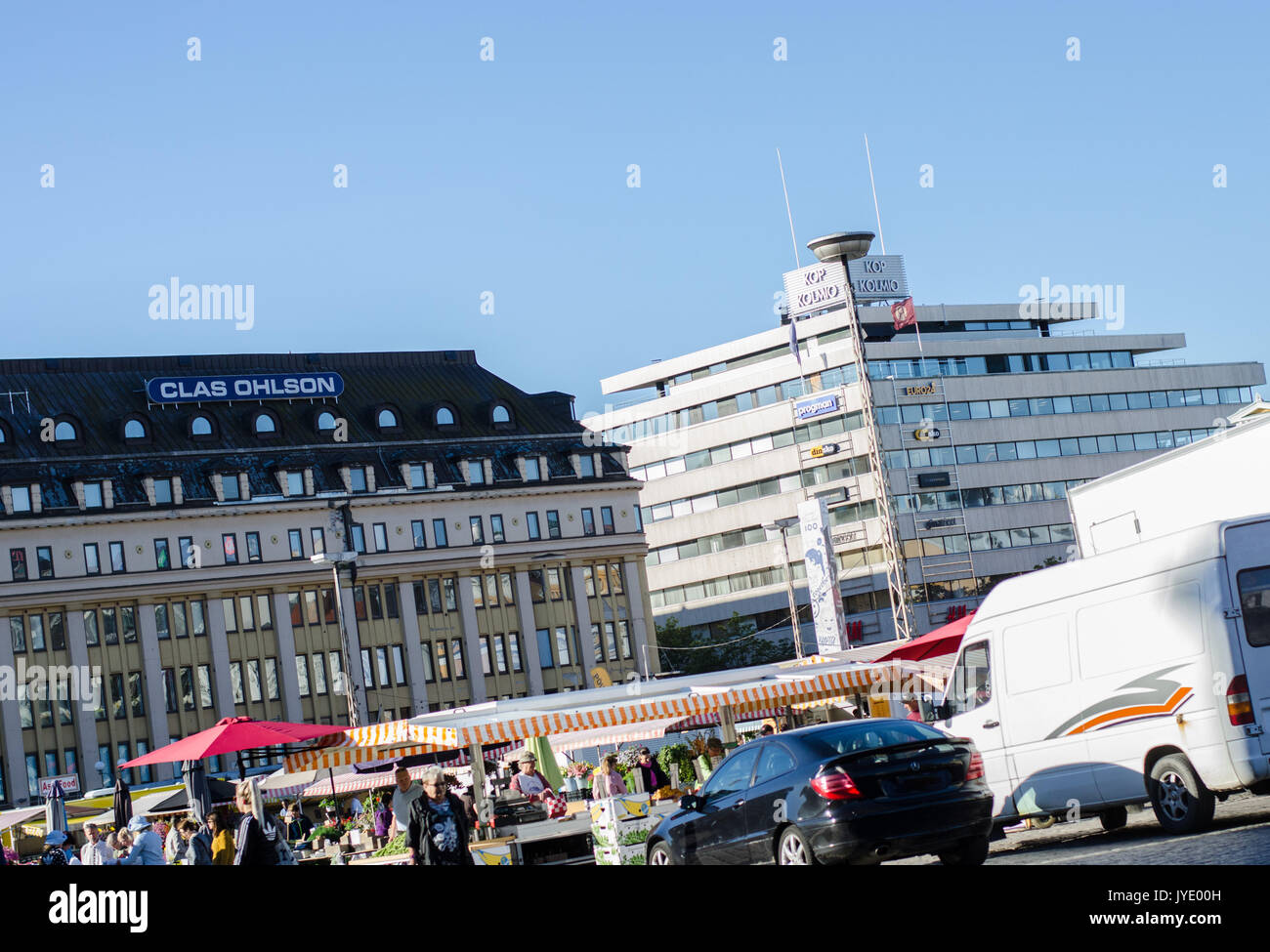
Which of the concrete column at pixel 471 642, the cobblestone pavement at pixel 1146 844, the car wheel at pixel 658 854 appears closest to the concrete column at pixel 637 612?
the concrete column at pixel 471 642

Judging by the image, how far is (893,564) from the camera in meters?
49.7

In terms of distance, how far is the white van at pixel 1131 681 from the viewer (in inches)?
559

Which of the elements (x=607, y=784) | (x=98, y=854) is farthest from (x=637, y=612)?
(x=98, y=854)

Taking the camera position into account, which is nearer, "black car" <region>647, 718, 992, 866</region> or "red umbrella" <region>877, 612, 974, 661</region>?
"black car" <region>647, 718, 992, 866</region>

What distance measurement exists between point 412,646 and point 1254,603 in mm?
71172

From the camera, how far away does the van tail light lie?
46.4ft

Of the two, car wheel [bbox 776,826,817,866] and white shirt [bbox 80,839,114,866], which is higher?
white shirt [bbox 80,839,114,866]

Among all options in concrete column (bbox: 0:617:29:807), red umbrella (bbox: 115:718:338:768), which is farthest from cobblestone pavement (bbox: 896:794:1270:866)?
concrete column (bbox: 0:617:29:807)

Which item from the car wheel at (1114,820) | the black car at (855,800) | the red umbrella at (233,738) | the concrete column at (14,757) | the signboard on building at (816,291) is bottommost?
the car wheel at (1114,820)

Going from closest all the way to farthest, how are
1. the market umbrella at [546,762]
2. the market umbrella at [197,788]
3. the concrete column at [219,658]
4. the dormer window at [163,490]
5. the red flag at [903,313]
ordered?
the market umbrella at [197,788]
the market umbrella at [546,762]
the concrete column at [219,658]
the dormer window at [163,490]
the red flag at [903,313]

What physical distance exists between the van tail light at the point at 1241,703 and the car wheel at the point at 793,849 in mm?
3761

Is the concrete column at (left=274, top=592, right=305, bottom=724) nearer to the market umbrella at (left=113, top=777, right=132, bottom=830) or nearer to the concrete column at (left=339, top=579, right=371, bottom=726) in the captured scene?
the concrete column at (left=339, top=579, right=371, bottom=726)

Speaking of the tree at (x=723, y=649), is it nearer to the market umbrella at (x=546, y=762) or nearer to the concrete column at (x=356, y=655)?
the concrete column at (x=356, y=655)
